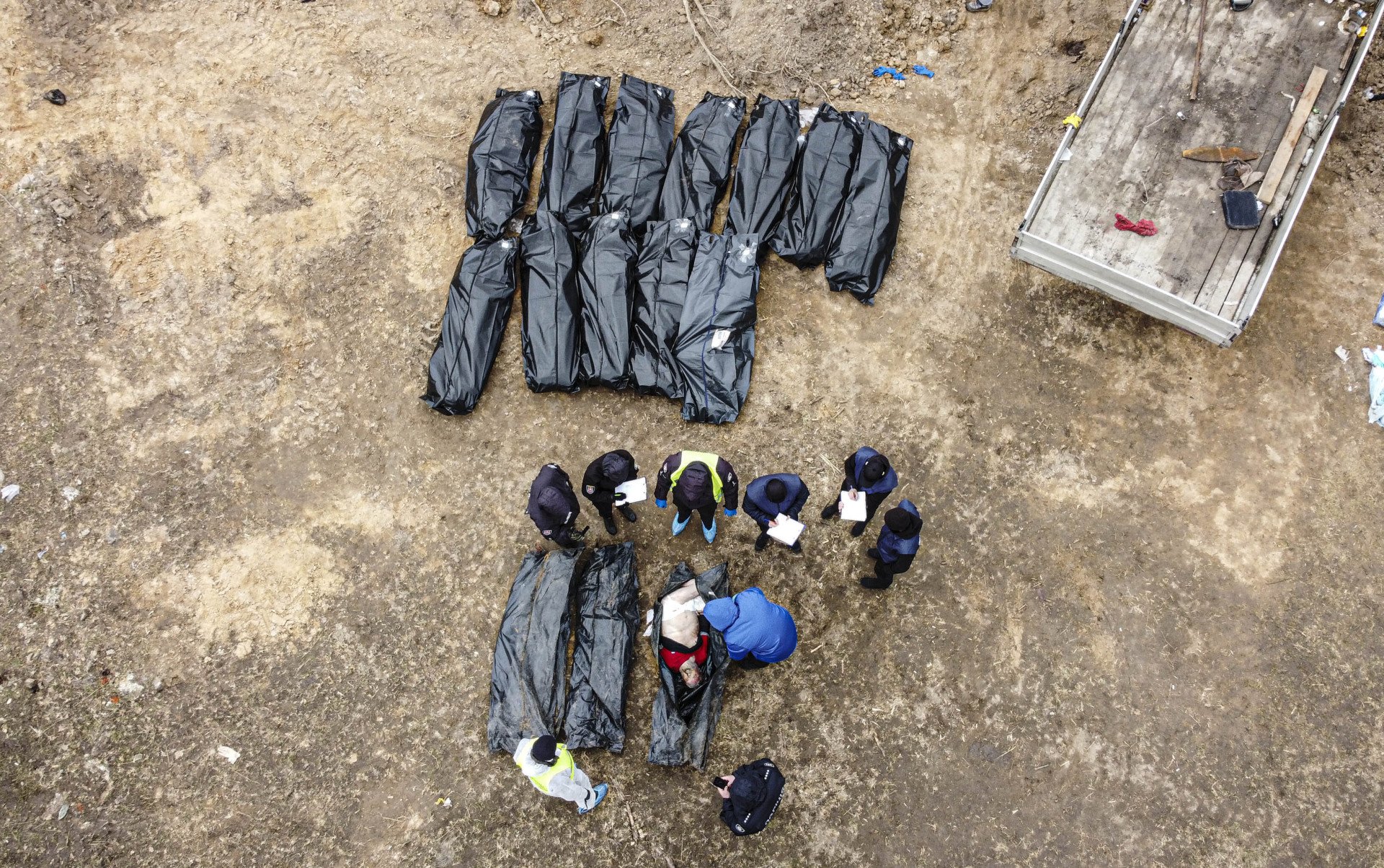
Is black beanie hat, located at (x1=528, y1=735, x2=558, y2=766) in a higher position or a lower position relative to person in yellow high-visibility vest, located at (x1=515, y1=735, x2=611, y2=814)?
higher

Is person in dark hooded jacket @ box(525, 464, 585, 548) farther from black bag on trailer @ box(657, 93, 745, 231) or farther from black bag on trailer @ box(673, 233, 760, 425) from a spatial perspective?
black bag on trailer @ box(657, 93, 745, 231)

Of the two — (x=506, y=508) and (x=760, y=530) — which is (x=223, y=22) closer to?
(x=506, y=508)

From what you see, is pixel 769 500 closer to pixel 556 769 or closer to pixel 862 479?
pixel 862 479

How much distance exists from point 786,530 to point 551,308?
2.97 metres

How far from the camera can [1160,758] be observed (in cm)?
577

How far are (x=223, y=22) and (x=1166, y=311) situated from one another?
9746 millimetres

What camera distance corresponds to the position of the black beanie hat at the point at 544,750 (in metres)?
4.91

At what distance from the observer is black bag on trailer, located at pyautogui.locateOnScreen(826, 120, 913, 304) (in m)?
6.74

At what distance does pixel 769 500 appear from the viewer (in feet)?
17.6

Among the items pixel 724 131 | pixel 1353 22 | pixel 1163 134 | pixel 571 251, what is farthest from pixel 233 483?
pixel 1353 22

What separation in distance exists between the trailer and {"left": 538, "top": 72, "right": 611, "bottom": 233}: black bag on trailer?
160 inches

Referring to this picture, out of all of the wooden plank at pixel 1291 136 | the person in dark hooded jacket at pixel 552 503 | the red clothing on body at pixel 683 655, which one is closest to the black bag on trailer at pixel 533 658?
the person in dark hooded jacket at pixel 552 503

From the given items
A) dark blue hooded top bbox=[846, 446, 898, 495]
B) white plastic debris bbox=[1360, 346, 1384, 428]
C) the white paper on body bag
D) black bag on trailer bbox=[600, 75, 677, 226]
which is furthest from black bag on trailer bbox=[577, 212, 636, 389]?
white plastic debris bbox=[1360, 346, 1384, 428]

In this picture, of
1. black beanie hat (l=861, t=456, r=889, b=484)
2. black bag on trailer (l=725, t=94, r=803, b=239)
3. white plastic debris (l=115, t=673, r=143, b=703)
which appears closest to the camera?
black beanie hat (l=861, t=456, r=889, b=484)
